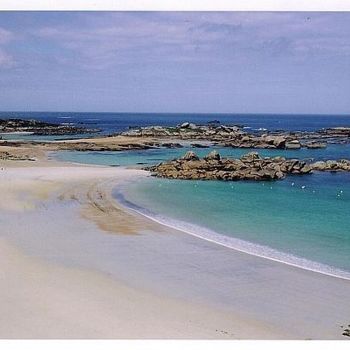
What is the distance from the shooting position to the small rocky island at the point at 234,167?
1554 cm

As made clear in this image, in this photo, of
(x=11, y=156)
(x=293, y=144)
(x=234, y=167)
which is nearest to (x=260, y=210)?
(x=234, y=167)

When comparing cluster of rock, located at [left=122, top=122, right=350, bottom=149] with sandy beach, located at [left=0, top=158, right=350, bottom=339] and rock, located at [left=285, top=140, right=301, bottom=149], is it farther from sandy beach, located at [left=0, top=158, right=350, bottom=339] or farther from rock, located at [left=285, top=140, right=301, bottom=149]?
sandy beach, located at [left=0, top=158, right=350, bottom=339]

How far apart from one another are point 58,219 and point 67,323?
465cm

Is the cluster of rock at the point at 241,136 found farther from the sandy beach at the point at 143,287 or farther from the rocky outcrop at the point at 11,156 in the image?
the sandy beach at the point at 143,287

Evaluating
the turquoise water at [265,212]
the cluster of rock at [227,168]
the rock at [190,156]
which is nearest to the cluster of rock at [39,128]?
the turquoise water at [265,212]

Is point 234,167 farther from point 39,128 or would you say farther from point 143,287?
point 143,287

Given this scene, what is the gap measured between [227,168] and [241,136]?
4598mm

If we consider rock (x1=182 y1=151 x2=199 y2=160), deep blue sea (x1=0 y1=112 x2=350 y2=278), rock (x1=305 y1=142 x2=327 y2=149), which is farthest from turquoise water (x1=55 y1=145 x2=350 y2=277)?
rock (x1=305 y1=142 x2=327 y2=149)

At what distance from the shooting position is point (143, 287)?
664 cm

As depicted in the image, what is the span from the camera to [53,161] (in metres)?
17.8

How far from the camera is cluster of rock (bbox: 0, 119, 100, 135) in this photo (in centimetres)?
1603

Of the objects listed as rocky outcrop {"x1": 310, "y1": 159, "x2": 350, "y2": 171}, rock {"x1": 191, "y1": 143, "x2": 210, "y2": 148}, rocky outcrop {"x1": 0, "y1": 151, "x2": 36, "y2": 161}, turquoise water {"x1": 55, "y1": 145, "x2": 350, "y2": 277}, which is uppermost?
rock {"x1": 191, "y1": 143, "x2": 210, "y2": 148}

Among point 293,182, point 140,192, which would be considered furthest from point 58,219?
point 293,182

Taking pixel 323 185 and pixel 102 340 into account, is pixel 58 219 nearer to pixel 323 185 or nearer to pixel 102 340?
Result: pixel 102 340
